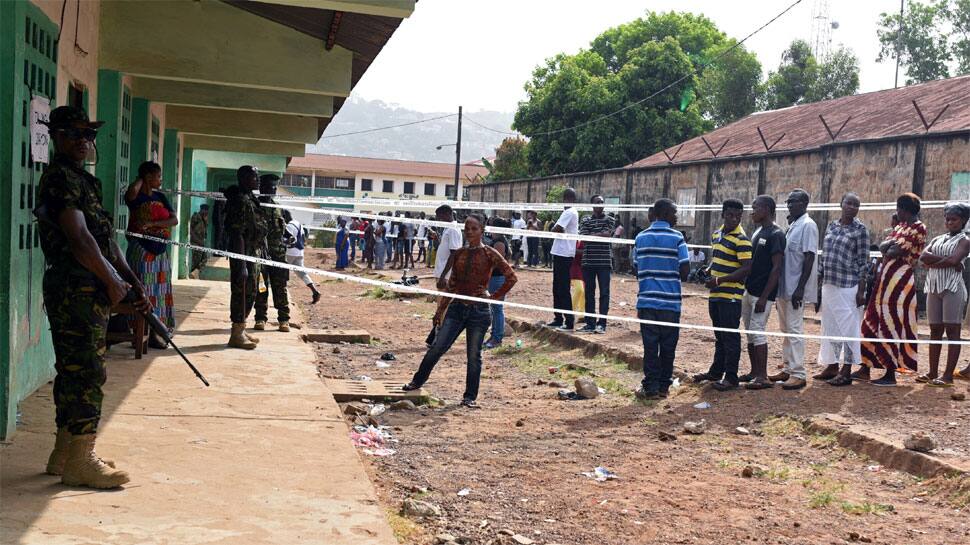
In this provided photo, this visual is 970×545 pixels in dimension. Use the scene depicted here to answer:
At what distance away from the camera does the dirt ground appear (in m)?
4.98

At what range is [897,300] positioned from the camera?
28.3 feet

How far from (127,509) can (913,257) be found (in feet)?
23.0

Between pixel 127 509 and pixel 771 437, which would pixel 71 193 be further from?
pixel 771 437

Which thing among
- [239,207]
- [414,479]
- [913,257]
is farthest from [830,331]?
[239,207]

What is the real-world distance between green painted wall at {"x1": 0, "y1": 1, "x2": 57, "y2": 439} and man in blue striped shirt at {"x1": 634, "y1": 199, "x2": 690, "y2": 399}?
462 centimetres

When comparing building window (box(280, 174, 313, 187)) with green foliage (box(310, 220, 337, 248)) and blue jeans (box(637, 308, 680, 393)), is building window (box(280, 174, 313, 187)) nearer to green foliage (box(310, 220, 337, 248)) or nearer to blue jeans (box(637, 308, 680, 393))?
green foliage (box(310, 220, 337, 248))

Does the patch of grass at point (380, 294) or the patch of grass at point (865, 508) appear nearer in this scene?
the patch of grass at point (865, 508)

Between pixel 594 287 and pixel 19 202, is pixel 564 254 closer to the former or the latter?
pixel 594 287

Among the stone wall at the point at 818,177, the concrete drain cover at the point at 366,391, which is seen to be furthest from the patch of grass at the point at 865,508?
the stone wall at the point at 818,177

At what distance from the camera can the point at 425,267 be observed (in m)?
29.5

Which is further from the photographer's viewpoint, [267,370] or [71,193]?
[267,370]

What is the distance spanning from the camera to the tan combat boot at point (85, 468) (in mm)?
4324

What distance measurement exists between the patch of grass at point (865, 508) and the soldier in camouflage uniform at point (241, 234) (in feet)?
18.6

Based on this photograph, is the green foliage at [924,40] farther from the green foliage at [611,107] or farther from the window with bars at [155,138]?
the window with bars at [155,138]
